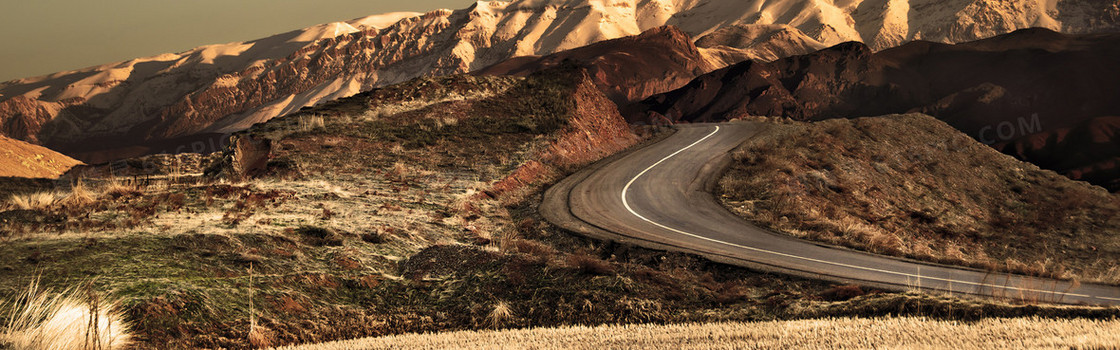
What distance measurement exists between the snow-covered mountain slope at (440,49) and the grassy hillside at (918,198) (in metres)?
113

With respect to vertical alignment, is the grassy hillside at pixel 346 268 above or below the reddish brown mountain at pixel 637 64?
below

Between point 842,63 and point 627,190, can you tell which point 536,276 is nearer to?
point 627,190

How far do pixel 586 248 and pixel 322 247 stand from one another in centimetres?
774

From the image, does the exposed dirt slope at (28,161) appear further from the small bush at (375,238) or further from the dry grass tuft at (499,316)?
the dry grass tuft at (499,316)

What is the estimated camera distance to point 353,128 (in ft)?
100

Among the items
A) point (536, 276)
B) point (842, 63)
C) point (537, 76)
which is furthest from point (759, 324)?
point (842, 63)

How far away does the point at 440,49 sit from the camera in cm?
17812

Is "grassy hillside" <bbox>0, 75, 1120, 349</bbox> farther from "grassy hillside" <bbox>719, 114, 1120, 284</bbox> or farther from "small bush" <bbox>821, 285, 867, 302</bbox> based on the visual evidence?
"grassy hillside" <bbox>719, 114, 1120, 284</bbox>

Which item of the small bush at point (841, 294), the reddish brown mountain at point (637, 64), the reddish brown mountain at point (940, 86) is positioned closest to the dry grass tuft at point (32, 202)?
the small bush at point (841, 294)

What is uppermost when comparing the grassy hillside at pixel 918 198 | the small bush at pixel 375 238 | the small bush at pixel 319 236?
the small bush at pixel 319 236

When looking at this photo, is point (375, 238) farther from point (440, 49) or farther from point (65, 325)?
point (440, 49)

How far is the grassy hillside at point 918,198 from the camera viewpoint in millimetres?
23734

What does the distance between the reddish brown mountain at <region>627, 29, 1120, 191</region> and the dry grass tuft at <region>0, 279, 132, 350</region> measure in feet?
265

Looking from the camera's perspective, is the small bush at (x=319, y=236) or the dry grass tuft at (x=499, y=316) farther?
the small bush at (x=319, y=236)
